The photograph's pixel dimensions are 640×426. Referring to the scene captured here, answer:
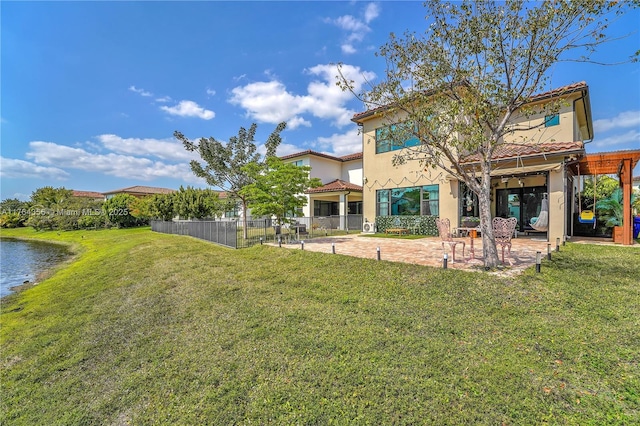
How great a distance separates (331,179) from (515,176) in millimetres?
17650

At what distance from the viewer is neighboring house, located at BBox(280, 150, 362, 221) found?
26.2 m

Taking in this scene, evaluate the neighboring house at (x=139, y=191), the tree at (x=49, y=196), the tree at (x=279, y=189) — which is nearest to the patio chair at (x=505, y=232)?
the tree at (x=279, y=189)

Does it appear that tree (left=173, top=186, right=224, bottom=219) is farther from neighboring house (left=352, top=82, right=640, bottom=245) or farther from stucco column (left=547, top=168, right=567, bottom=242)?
stucco column (left=547, top=168, right=567, bottom=242)

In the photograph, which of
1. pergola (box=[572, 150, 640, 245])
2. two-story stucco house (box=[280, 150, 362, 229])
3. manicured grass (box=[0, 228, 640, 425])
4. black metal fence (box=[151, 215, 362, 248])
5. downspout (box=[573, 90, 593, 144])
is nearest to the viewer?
manicured grass (box=[0, 228, 640, 425])

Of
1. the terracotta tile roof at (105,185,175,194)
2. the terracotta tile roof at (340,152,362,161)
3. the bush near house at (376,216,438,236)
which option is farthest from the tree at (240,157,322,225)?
the terracotta tile roof at (105,185,175,194)

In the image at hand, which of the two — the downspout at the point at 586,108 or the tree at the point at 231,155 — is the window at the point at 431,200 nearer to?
the downspout at the point at 586,108

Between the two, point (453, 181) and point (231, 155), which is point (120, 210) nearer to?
point (231, 155)

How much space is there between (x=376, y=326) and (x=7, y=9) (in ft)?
51.7

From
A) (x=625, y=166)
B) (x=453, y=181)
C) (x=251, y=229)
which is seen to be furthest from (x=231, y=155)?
(x=625, y=166)

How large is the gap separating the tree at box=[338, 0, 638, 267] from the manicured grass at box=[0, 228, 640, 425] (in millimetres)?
2630

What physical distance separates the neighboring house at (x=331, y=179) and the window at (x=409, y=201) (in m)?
6.01

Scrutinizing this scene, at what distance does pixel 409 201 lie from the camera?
18.1m

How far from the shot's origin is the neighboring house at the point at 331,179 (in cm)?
2620

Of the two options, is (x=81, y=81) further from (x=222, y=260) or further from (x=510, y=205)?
(x=510, y=205)
